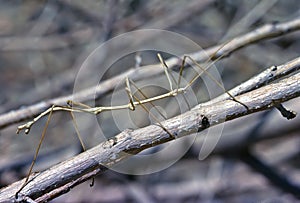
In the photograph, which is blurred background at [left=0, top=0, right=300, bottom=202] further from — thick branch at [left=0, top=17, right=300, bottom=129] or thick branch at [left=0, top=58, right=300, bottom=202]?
thick branch at [left=0, top=58, right=300, bottom=202]

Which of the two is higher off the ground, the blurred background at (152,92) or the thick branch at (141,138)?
the blurred background at (152,92)

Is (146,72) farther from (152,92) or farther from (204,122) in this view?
(152,92)

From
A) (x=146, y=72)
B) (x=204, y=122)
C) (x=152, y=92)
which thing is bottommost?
(x=204, y=122)

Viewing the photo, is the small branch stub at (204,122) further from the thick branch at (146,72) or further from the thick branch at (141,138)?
the thick branch at (146,72)

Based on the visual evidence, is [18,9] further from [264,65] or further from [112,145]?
[112,145]

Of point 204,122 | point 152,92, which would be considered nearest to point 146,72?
point 204,122

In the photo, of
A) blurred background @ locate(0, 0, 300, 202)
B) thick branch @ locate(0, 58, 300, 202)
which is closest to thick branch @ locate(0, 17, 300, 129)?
blurred background @ locate(0, 0, 300, 202)

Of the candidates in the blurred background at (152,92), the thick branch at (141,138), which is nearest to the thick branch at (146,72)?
the blurred background at (152,92)
